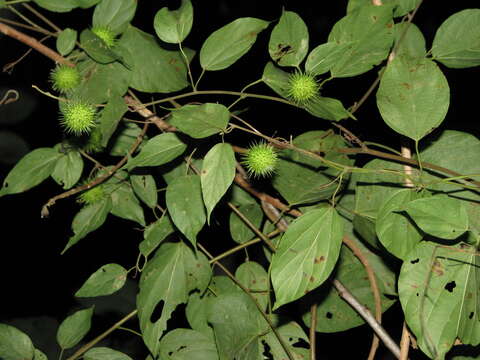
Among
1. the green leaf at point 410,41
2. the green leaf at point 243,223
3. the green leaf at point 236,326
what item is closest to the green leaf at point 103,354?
the green leaf at point 236,326

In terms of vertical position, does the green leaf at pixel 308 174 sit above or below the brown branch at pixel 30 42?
below

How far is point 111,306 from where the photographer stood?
1.73 meters

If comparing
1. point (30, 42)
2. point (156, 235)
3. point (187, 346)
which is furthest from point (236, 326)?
point (30, 42)

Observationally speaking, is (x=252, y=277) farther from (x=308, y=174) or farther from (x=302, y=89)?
(x=302, y=89)

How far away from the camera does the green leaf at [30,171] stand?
3.07ft

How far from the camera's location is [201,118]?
0.69 metres

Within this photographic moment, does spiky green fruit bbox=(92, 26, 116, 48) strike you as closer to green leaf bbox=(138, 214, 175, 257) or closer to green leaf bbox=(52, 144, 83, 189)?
green leaf bbox=(52, 144, 83, 189)

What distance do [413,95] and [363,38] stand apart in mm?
137

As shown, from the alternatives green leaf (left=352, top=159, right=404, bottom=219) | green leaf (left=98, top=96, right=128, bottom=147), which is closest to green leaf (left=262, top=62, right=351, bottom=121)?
green leaf (left=352, top=159, right=404, bottom=219)

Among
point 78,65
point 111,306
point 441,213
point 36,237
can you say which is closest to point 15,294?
point 36,237

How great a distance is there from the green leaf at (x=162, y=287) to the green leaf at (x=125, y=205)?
91mm

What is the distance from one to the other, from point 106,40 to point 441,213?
676 millimetres

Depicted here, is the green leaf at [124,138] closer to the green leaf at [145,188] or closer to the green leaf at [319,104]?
the green leaf at [145,188]

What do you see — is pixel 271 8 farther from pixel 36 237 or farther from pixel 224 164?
pixel 36 237
